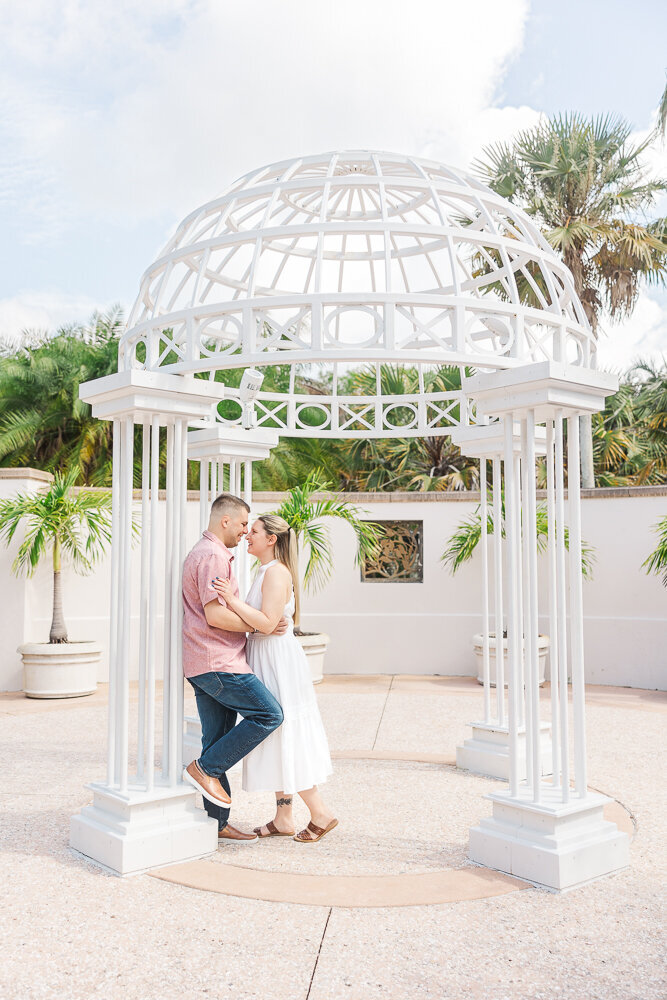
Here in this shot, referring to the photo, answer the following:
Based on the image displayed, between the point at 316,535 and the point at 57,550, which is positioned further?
the point at 316,535

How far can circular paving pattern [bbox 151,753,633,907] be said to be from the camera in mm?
3252

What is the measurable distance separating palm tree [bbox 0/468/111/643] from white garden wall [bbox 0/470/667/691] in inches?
9.7

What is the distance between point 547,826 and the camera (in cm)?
336

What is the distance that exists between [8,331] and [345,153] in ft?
47.5

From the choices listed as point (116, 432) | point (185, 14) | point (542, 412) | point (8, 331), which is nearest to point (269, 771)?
point (116, 432)

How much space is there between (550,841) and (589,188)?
12010 millimetres

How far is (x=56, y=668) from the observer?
8.00 metres

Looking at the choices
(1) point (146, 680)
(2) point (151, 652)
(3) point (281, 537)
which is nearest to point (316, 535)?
(3) point (281, 537)

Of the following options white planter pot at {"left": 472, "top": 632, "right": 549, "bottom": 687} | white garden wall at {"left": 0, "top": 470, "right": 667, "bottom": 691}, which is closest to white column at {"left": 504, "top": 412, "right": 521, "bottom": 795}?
white planter pot at {"left": 472, "top": 632, "right": 549, "bottom": 687}

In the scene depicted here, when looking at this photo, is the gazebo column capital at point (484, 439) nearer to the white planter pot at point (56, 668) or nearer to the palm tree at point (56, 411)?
the white planter pot at point (56, 668)

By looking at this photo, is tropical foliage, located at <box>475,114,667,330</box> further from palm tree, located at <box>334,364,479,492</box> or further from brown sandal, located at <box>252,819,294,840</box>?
brown sandal, located at <box>252,819,294,840</box>

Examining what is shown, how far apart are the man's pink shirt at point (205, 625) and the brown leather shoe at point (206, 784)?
0.43 m

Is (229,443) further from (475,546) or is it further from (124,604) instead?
(475,546)

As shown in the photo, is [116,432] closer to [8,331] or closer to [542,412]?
[542,412]
